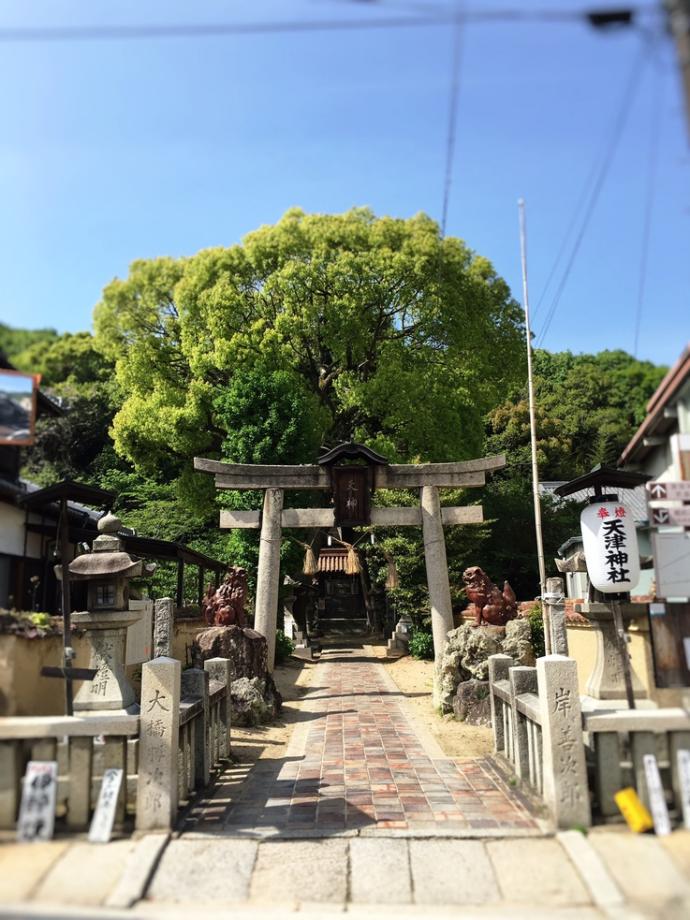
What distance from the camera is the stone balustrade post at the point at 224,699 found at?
10008 mm

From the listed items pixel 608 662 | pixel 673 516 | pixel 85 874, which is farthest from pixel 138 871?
pixel 673 516

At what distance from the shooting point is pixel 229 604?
1517 centimetres

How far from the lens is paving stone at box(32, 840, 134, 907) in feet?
15.9

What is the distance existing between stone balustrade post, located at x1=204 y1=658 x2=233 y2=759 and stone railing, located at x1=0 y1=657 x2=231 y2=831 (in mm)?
3493

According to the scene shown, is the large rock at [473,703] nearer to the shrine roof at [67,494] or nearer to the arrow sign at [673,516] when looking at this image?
the arrow sign at [673,516]

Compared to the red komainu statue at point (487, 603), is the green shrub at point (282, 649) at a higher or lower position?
lower

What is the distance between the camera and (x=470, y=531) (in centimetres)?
2270

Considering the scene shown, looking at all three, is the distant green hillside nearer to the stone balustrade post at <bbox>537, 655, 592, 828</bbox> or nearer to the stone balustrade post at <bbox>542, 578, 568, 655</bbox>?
the stone balustrade post at <bbox>537, 655, 592, 828</bbox>

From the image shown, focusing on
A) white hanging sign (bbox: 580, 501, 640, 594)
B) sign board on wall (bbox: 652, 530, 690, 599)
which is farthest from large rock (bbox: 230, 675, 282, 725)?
sign board on wall (bbox: 652, 530, 690, 599)

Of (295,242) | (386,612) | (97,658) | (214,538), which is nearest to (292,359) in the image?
(295,242)

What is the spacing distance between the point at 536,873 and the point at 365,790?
9.89 ft

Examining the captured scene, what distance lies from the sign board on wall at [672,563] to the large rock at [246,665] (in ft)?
28.7

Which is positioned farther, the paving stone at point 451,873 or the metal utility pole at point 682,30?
the paving stone at point 451,873

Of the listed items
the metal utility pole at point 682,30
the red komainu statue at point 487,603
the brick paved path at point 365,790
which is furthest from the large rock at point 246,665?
the metal utility pole at point 682,30
